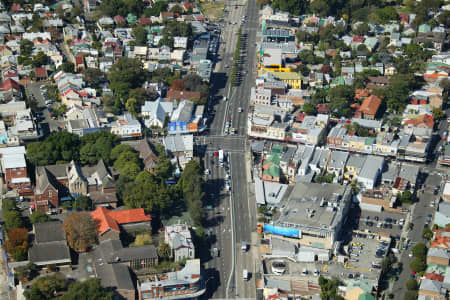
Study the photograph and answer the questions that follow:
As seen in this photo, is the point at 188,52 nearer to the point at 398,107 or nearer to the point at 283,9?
the point at 283,9

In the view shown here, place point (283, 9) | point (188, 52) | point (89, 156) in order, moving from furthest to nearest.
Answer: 1. point (283, 9)
2. point (188, 52)
3. point (89, 156)

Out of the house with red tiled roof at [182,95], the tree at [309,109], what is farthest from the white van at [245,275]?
the house with red tiled roof at [182,95]

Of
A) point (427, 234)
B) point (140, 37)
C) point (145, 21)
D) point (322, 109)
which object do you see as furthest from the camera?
point (145, 21)

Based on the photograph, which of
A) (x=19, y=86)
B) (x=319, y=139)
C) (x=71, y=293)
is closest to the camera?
(x=71, y=293)

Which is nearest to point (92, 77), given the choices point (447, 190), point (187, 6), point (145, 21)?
point (145, 21)

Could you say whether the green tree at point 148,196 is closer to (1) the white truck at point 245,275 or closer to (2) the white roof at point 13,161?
(1) the white truck at point 245,275

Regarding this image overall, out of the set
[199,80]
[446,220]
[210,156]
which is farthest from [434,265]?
[199,80]

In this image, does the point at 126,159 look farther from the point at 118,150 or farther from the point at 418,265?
the point at 418,265
